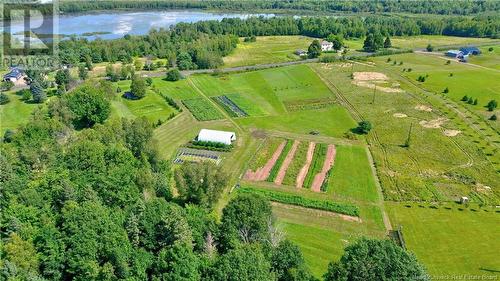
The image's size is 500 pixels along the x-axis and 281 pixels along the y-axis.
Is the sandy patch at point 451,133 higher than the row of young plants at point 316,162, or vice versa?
the sandy patch at point 451,133

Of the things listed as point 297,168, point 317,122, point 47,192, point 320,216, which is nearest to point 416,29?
point 317,122

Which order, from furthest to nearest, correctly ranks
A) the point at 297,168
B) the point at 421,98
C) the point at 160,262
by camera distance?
the point at 421,98
the point at 297,168
the point at 160,262

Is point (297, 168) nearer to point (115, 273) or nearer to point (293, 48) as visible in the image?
point (115, 273)

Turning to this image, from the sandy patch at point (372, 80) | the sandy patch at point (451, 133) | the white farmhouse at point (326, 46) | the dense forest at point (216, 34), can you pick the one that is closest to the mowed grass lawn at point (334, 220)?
the sandy patch at point (451, 133)

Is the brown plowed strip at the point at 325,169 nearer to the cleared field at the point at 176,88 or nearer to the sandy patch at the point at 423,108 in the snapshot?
the sandy patch at the point at 423,108

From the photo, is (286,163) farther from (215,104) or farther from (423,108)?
(423,108)

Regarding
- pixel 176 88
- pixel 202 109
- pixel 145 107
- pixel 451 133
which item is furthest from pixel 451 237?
pixel 176 88

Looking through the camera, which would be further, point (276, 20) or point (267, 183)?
point (276, 20)
